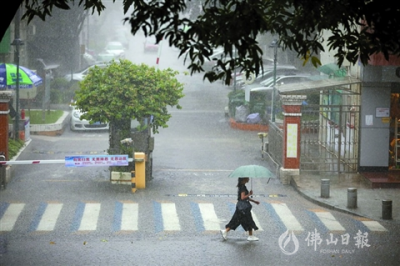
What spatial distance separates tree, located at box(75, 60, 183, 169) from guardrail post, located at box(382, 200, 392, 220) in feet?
20.6

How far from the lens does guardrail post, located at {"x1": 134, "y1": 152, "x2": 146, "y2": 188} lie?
18984mm

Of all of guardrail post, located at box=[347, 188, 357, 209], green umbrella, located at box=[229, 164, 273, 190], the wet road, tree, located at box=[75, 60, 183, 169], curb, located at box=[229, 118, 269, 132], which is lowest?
the wet road

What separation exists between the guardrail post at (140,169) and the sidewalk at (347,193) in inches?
156

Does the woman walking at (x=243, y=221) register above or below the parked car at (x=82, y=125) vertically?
below

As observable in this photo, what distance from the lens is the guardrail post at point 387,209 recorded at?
53.1ft

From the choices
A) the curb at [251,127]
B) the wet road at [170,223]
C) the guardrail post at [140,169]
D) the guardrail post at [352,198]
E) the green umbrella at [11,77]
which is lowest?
the wet road at [170,223]

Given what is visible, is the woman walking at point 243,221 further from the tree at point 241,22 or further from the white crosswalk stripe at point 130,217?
the tree at point 241,22

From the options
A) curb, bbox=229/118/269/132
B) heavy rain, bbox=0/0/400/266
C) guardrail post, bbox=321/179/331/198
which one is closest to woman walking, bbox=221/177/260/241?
heavy rain, bbox=0/0/400/266

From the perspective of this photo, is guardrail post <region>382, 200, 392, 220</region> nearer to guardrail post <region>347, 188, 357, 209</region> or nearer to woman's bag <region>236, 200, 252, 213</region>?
guardrail post <region>347, 188, 357, 209</region>

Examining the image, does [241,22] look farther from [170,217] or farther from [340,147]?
[340,147]

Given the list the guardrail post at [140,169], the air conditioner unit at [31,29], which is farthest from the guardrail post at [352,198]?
the air conditioner unit at [31,29]

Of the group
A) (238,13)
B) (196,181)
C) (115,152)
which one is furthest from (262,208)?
(238,13)

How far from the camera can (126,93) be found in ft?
62.8

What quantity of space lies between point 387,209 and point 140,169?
628 centimetres
